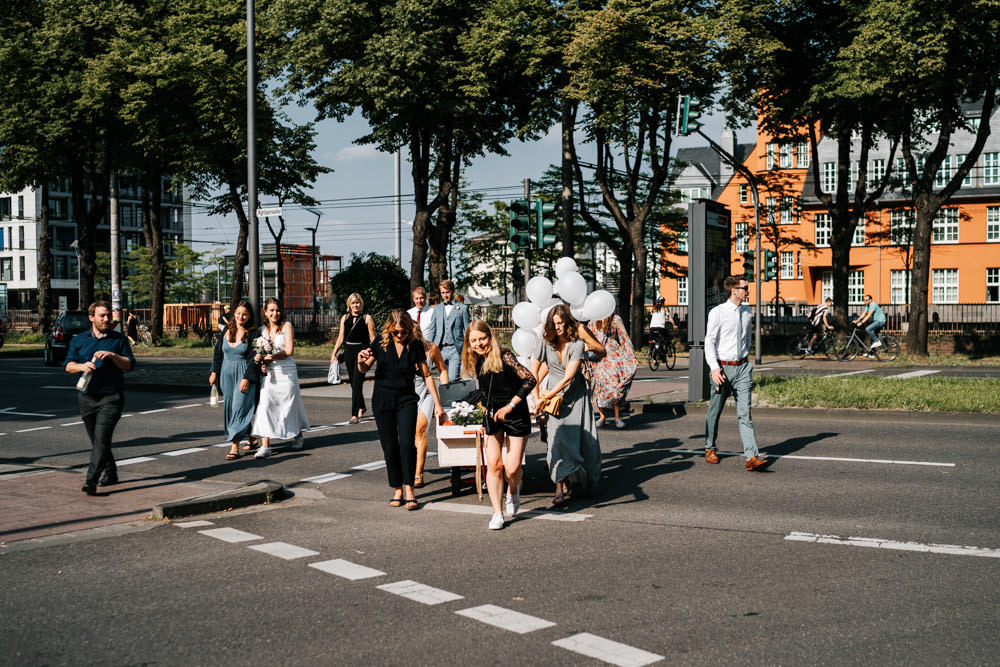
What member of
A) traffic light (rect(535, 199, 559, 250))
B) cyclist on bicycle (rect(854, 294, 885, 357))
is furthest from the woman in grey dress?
cyclist on bicycle (rect(854, 294, 885, 357))

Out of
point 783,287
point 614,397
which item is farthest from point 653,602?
point 783,287

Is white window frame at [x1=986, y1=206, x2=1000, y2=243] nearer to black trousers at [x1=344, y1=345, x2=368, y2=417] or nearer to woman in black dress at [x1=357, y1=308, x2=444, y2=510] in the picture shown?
black trousers at [x1=344, y1=345, x2=368, y2=417]

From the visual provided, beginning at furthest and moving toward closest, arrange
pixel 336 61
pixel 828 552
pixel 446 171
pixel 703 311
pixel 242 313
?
pixel 446 171 < pixel 336 61 < pixel 703 311 < pixel 242 313 < pixel 828 552

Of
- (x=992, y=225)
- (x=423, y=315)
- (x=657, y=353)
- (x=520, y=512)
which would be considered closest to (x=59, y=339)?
(x=657, y=353)

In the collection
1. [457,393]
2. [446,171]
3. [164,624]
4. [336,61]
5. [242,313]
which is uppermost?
[336,61]

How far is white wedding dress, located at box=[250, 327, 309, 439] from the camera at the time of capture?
11.0 metres

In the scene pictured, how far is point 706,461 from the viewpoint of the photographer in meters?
10.1

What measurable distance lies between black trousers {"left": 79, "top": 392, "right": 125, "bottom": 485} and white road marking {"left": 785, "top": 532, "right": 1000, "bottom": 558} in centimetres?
611

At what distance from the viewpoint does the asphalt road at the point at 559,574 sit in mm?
4535

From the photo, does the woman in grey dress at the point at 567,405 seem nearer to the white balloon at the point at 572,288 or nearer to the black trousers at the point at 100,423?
the white balloon at the point at 572,288

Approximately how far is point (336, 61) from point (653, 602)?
28.1 m

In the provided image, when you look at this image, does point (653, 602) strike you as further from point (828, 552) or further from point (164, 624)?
point (164, 624)

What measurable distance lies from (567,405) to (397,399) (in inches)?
57.1

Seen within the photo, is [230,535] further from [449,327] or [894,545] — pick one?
[449,327]
